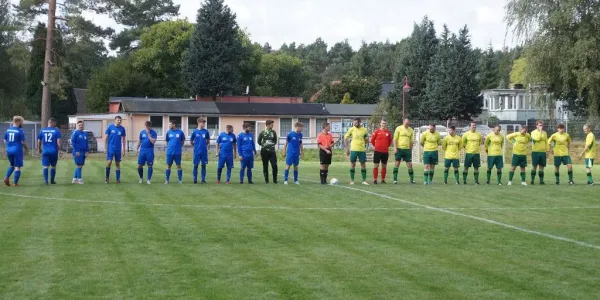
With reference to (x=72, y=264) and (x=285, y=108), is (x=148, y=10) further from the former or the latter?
(x=72, y=264)

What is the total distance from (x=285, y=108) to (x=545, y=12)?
88.1 feet

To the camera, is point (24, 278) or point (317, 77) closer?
point (24, 278)

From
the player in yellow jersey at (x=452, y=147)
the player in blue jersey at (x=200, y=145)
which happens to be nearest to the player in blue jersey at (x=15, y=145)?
the player in blue jersey at (x=200, y=145)

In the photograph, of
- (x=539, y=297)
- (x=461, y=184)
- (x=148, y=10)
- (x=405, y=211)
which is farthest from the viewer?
(x=148, y=10)

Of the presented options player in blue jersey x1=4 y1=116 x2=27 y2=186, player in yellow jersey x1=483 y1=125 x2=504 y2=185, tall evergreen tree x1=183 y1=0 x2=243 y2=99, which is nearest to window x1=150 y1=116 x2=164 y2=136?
tall evergreen tree x1=183 y1=0 x2=243 y2=99

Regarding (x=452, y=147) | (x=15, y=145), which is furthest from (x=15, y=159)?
(x=452, y=147)

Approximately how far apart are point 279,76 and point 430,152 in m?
76.4

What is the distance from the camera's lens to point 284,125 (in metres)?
67.2

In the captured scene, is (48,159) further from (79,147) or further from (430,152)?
(430,152)

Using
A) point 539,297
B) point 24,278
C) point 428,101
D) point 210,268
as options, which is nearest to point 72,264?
point 24,278

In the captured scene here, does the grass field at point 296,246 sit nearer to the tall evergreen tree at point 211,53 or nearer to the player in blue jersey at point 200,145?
the player in blue jersey at point 200,145

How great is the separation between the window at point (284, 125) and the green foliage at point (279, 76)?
27547 mm

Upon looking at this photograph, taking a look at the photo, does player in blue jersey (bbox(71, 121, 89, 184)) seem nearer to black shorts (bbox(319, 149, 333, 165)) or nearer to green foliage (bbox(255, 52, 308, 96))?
black shorts (bbox(319, 149, 333, 165))

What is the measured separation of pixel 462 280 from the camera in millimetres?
8508
